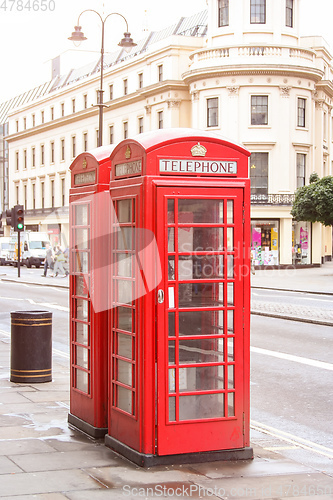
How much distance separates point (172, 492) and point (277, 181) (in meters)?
41.8

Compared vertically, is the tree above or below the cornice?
below

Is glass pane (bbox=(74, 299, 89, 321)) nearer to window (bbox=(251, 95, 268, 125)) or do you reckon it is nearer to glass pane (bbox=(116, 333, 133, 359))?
glass pane (bbox=(116, 333, 133, 359))

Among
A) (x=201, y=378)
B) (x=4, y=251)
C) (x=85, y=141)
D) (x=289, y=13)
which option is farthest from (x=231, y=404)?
(x=85, y=141)

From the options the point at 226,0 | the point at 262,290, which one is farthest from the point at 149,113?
the point at 262,290

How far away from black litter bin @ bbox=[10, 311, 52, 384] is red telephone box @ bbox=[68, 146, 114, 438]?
6.91 ft

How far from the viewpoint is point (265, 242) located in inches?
1805

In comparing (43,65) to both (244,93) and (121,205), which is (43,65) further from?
(121,205)

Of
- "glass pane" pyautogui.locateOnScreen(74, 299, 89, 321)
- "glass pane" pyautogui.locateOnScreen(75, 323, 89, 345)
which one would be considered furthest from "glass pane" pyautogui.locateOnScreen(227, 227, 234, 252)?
"glass pane" pyautogui.locateOnScreen(75, 323, 89, 345)

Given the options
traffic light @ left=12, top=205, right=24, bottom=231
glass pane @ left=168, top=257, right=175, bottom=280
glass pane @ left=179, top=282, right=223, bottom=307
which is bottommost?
glass pane @ left=179, top=282, right=223, bottom=307

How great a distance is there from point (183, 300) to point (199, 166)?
1.10 metres

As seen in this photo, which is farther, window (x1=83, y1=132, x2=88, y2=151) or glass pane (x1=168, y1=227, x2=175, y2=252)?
window (x1=83, y1=132, x2=88, y2=151)

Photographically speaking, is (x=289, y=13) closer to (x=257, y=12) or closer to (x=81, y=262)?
(x=257, y=12)

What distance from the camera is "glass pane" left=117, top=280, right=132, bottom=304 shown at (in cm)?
595

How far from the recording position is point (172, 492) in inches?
199
